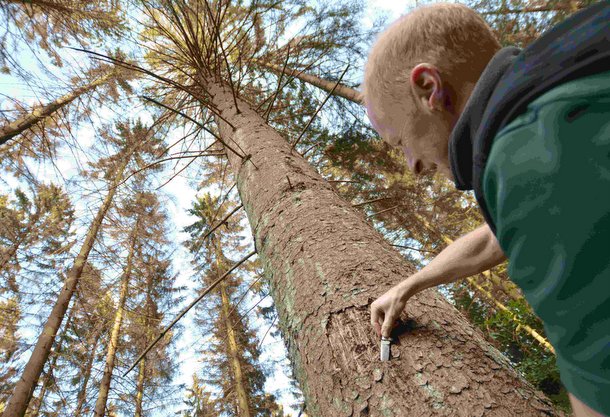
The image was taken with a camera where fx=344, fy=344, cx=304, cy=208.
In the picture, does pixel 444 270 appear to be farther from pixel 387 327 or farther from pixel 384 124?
pixel 384 124

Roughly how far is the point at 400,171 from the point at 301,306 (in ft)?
18.3

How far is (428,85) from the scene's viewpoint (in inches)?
30.3

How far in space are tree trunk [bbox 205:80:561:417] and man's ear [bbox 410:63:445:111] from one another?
0.59 meters

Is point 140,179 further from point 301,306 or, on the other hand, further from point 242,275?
point 301,306

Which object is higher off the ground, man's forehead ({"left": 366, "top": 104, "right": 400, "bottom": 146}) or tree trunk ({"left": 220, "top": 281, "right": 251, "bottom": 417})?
tree trunk ({"left": 220, "top": 281, "right": 251, "bottom": 417})

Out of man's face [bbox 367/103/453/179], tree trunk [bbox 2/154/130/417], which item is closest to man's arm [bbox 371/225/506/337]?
man's face [bbox 367/103/453/179]

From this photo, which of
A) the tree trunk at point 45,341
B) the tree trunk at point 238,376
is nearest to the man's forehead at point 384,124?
the tree trunk at point 45,341

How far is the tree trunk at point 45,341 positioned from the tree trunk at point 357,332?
4.30 meters

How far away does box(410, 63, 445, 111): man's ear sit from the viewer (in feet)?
2.48

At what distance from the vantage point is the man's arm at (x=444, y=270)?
95 centimetres

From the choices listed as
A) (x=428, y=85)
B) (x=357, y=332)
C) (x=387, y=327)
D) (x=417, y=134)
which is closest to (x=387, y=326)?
(x=387, y=327)

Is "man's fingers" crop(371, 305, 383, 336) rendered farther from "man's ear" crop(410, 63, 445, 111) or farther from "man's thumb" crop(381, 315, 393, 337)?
"man's ear" crop(410, 63, 445, 111)

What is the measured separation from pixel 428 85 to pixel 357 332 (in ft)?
2.23

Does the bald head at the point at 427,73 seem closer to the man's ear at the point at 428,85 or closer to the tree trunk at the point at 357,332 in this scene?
the man's ear at the point at 428,85
